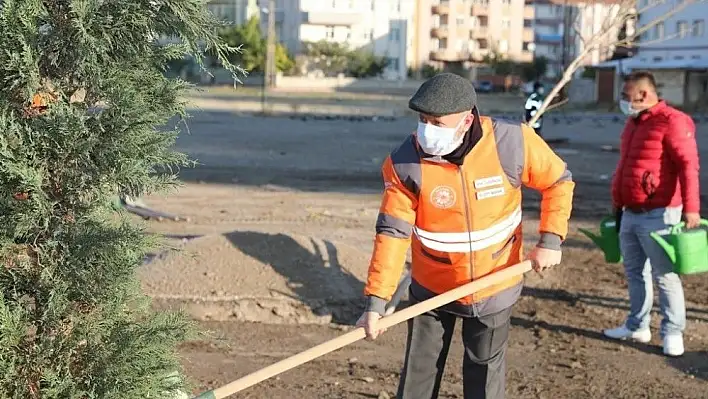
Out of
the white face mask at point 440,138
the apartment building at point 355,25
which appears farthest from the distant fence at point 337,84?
the white face mask at point 440,138

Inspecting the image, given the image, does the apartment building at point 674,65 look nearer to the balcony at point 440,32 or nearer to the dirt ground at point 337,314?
the balcony at point 440,32

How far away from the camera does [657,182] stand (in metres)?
6.57

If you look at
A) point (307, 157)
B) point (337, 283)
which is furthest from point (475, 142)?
point (307, 157)

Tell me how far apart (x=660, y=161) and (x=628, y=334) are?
127cm

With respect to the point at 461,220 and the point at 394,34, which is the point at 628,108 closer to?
the point at 461,220

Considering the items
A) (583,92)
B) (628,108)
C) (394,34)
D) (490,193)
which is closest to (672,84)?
(583,92)

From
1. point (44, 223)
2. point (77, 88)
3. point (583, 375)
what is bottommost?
point (583, 375)

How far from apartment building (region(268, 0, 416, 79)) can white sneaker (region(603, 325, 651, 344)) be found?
67231 millimetres

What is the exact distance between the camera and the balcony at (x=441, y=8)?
3568 inches

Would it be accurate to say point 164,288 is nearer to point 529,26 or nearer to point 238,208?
point 238,208

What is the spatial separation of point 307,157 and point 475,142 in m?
16.9

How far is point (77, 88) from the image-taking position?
3428 millimetres

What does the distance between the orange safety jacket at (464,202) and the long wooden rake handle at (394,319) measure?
9cm

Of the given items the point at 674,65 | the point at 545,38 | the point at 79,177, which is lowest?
the point at 79,177
